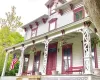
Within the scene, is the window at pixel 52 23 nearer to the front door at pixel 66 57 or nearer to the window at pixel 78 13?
the window at pixel 78 13

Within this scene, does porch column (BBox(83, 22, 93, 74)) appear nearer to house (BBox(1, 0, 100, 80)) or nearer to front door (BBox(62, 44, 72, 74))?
house (BBox(1, 0, 100, 80))

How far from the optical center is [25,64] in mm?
17234

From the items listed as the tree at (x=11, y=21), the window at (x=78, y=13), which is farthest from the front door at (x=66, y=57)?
the tree at (x=11, y=21)

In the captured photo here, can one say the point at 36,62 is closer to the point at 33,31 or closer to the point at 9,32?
the point at 33,31

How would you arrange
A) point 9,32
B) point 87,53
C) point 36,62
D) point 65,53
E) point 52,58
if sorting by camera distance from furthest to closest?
1. point 9,32
2. point 36,62
3. point 52,58
4. point 65,53
5. point 87,53

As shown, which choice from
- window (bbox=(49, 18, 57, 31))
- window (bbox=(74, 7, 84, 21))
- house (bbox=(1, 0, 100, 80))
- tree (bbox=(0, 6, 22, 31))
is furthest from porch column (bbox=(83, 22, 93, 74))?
tree (bbox=(0, 6, 22, 31))

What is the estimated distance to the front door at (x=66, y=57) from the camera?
38.1 feet

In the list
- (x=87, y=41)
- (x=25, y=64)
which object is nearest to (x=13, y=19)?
(x=25, y=64)

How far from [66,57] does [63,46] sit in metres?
1.06

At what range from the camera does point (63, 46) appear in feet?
41.0

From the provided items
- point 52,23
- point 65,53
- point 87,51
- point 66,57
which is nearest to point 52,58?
point 65,53

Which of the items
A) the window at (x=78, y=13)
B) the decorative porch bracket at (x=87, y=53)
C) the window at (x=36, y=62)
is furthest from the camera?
the window at (x=36, y=62)

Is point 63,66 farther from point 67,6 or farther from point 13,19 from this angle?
point 13,19

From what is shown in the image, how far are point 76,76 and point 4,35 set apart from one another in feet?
53.3
